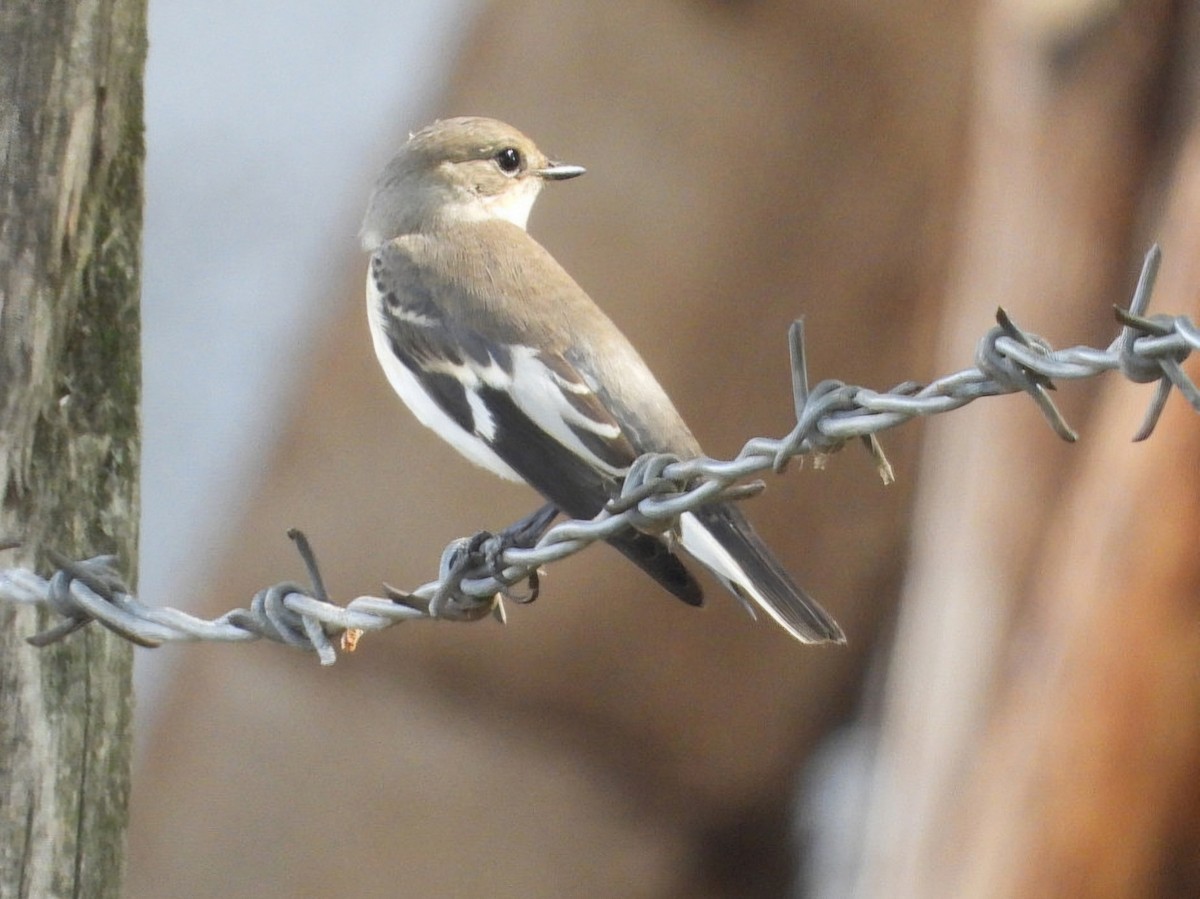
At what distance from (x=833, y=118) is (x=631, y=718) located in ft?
9.17

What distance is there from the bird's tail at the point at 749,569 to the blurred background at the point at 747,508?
260 cm

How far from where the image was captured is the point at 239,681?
6645 mm

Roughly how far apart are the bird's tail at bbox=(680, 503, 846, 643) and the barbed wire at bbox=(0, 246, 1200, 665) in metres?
0.40

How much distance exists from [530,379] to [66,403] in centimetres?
84

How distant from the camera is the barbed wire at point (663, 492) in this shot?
1.44m

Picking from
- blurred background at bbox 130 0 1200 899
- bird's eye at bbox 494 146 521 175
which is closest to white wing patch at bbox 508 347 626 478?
bird's eye at bbox 494 146 521 175

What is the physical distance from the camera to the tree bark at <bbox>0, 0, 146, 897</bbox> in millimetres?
2449

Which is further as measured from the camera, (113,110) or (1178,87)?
(1178,87)

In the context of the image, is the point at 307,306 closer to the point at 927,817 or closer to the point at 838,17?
the point at 838,17

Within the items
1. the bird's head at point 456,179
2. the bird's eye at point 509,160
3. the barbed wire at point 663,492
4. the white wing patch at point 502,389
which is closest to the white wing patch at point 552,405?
the white wing patch at point 502,389

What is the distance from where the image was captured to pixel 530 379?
2947mm

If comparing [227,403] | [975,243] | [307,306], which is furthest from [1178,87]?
[227,403]

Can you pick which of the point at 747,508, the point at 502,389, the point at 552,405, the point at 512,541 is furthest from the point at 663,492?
the point at 747,508

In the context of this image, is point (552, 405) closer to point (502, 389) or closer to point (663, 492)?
point (502, 389)
